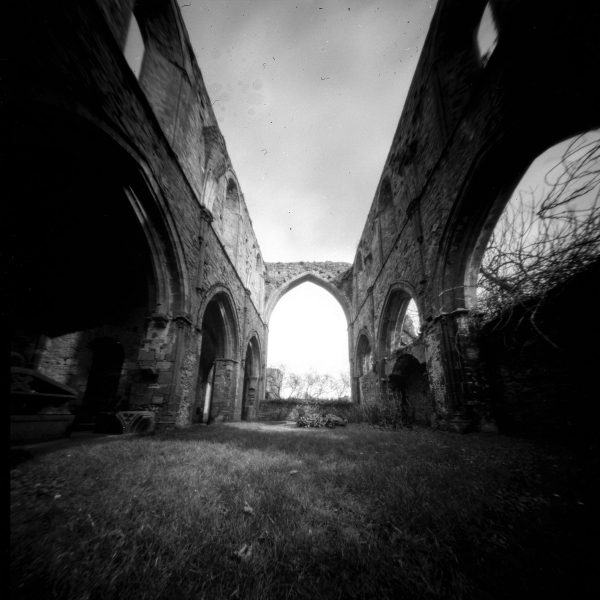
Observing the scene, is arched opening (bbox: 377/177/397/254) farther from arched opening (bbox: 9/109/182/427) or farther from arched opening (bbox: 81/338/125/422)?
arched opening (bbox: 81/338/125/422)

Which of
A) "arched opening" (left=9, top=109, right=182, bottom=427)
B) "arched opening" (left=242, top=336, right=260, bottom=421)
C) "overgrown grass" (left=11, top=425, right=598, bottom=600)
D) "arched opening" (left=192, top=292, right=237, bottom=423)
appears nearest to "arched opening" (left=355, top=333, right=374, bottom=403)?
"arched opening" (left=242, top=336, right=260, bottom=421)

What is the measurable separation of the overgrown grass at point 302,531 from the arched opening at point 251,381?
1207 cm

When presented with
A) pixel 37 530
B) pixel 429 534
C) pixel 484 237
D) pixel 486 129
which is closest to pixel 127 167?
pixel 37 530

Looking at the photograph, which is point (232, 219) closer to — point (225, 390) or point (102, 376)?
point (225, 390)

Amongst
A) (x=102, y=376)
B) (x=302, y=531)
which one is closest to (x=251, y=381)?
(x=102, y=376)

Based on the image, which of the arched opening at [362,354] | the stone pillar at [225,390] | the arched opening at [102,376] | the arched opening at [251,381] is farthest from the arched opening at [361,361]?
the arched opening at [102,376]

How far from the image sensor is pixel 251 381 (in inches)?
595

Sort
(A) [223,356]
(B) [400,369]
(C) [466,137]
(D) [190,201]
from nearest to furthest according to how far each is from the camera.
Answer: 1. (C) [466,137]
2. (D) [190,201]
3. (B) [400,369]
4. (A) [223,356]

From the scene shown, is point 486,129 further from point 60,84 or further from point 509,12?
point 60,84

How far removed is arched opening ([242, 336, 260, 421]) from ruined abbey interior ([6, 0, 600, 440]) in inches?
158

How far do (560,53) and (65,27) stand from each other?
723 centimetres

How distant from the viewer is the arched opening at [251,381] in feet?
45.9

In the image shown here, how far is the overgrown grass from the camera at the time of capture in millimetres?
1089

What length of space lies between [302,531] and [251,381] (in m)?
14.3
